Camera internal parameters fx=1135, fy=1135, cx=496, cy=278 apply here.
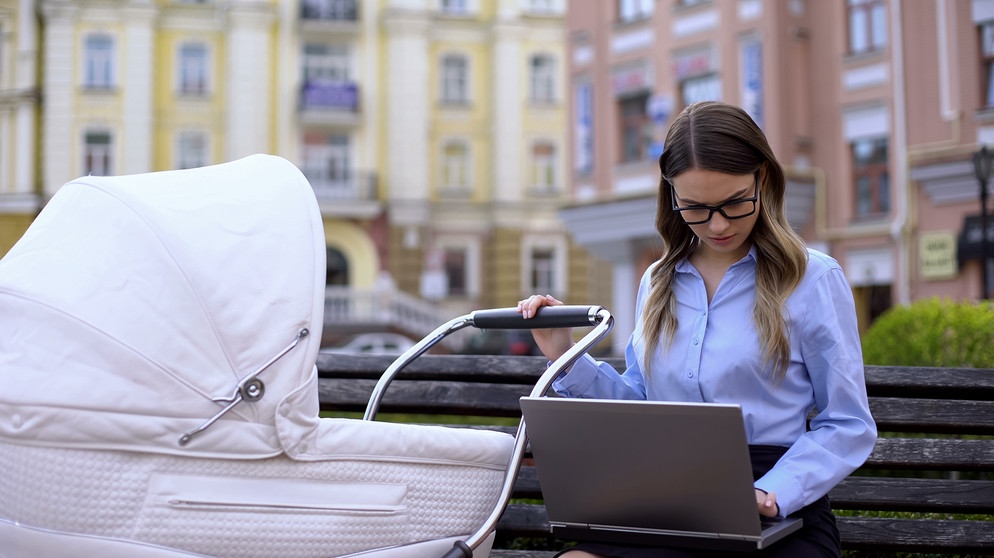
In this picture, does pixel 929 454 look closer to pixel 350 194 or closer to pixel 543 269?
pixel 350 194

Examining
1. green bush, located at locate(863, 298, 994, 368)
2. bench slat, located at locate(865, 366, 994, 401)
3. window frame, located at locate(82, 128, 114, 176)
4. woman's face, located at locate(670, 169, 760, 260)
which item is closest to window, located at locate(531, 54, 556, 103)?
window frame, located at locate(82, 128, 114, 176)

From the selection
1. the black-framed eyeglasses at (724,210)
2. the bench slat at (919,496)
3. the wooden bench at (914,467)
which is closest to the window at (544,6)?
the wooden bench at (914,467)

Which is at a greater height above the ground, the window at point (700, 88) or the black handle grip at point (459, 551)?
the window at point (700, 88)

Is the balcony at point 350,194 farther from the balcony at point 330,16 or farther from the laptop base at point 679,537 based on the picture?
the laptop base at point 679,537

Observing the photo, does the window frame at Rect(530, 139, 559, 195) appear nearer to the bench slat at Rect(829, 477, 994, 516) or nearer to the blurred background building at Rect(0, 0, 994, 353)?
the blurred background building at Rect(0, 0, 994, 353)

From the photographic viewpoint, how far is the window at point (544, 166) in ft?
111

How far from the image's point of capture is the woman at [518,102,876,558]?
8.20ft

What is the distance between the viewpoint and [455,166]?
1326 inches

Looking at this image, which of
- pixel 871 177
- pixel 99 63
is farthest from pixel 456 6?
pixel 871 177

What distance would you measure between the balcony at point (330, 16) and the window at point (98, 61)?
546 cm

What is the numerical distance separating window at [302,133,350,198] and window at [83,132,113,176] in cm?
544

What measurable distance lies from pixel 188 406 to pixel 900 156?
1871 centimetres

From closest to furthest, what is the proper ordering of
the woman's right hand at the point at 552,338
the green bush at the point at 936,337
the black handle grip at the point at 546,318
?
the black handle grip at the point at 546,318, the woman's right hand at the point at 552,338, the green bush at the point at 936,337

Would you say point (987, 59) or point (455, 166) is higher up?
point (455, 166)
